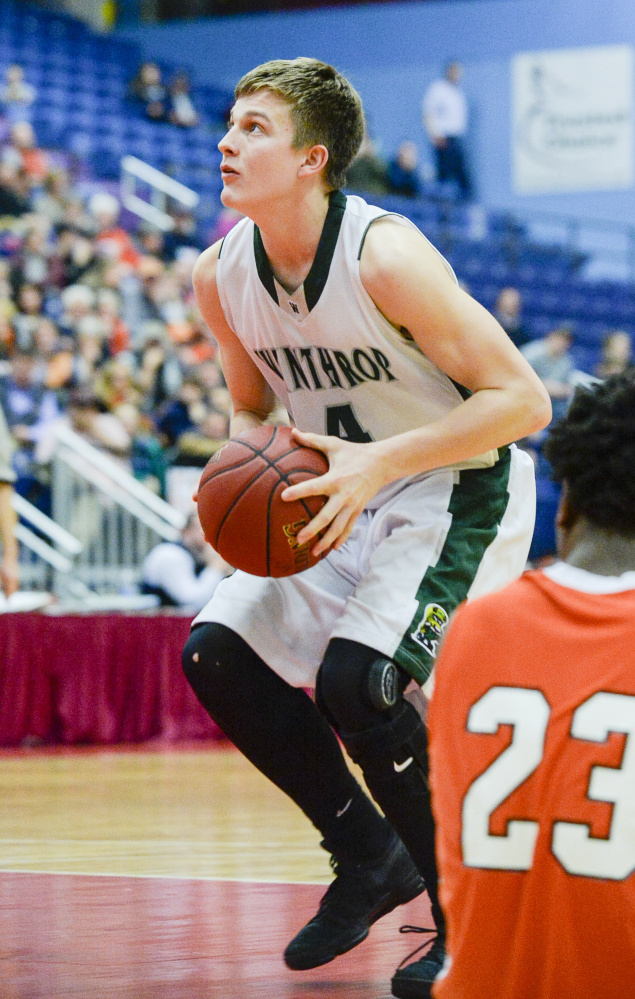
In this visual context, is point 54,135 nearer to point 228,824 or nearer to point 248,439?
point 228,824

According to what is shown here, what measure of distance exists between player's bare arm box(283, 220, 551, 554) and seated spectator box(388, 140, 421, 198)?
13.7m

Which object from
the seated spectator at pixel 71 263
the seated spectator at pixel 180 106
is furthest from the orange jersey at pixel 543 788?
the seated spectator at pixel 180 106

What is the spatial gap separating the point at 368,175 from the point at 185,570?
8126 mm

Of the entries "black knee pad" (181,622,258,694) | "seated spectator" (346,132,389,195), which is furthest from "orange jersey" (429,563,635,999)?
"seated spectator" (346,132,389,195)

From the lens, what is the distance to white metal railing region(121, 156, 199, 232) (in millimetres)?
13453

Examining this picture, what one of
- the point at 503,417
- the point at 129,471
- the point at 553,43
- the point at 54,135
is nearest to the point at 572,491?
the point at 503,417

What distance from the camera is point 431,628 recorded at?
2.77m

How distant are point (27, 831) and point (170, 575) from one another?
12.8 feet

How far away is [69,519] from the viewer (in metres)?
9.09

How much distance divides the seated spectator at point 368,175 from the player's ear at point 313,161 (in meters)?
12.6

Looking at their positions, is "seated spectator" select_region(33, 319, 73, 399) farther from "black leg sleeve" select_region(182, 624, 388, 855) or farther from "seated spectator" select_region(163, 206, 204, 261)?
"black leg sleeve" select_region(182, 624, 388, 855)

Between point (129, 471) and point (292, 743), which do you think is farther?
point (129, 471)

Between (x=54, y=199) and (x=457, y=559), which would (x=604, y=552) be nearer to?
(x=457, y=559)

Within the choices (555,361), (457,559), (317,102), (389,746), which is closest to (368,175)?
(555,361)
